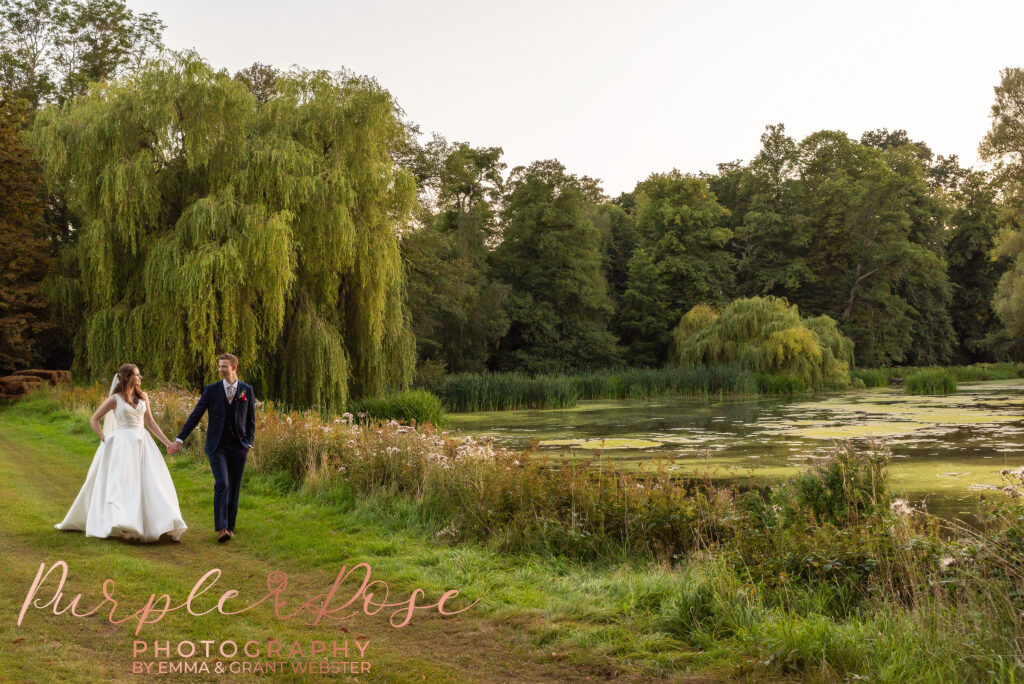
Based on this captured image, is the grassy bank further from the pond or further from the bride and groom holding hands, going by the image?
the bride and groom holding hands

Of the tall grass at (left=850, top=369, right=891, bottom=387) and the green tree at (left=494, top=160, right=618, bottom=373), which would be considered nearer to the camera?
the tall grass at (left=850, top=369, right=891, bottom=387)

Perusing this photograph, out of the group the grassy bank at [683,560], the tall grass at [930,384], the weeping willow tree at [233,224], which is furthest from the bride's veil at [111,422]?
the tall grass at [930,384]

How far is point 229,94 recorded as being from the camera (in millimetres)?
17891

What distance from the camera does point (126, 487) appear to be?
6.75m

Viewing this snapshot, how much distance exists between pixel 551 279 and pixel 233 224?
2636cm

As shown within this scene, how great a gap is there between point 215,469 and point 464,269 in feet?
92.5

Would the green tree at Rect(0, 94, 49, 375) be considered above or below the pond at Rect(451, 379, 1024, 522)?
above

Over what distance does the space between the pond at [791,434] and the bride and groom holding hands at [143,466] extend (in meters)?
3.20

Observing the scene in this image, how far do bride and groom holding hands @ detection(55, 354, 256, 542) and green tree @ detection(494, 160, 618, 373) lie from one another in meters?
32.9

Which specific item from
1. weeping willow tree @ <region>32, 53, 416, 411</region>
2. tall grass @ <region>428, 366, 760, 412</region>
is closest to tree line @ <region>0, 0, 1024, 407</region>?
weeping willow tree @ <region>32, 53, 416, 411</region>

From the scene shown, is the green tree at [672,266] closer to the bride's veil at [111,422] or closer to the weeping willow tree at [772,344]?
the weeping willow tree at [772,344]

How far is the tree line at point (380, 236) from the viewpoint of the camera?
1728 centimetres

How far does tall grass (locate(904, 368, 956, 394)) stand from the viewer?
1196 inches

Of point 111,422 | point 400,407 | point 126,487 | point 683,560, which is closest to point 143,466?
point 126,487
